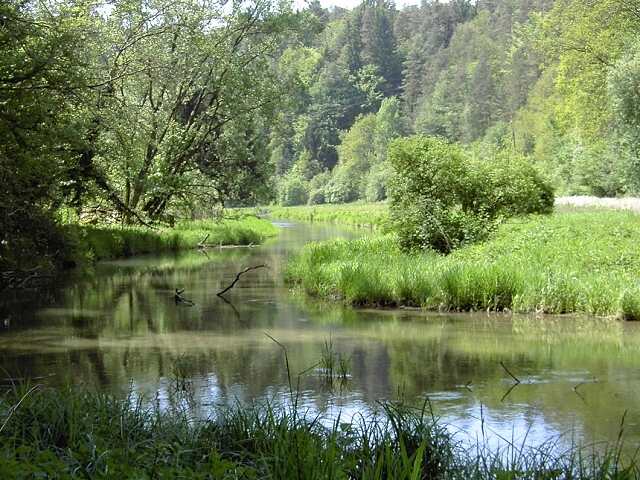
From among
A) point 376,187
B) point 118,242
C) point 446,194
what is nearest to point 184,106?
point 118,242

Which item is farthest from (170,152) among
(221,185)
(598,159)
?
(598,159)

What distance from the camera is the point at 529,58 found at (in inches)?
3853

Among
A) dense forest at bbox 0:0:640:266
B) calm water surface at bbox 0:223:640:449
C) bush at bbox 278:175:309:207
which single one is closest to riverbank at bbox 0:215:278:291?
dense forest at bbox 0:0:640:266

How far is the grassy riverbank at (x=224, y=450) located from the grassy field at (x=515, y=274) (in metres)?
9.52

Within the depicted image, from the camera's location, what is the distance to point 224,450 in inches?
265

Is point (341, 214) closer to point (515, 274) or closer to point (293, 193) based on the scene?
point (293, 193)

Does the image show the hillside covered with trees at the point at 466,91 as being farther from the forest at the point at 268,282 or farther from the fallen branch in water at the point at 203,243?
the fallen branch in water at the point at 203,243

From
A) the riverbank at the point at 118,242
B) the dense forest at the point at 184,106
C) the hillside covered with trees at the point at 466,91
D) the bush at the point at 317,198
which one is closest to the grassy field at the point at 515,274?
the dense forest at the point at 184,106

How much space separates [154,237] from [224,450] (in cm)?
3006

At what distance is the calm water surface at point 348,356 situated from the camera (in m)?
9.99

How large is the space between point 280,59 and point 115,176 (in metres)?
12.6

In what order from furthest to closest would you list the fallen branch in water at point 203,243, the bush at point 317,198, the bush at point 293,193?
the bush at point 293,193 → the bush at point 317,198 → the fallen branch in water at point 203,243

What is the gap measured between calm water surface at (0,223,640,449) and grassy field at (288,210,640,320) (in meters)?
0.66

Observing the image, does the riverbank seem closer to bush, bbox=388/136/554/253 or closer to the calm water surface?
the calm water surface
